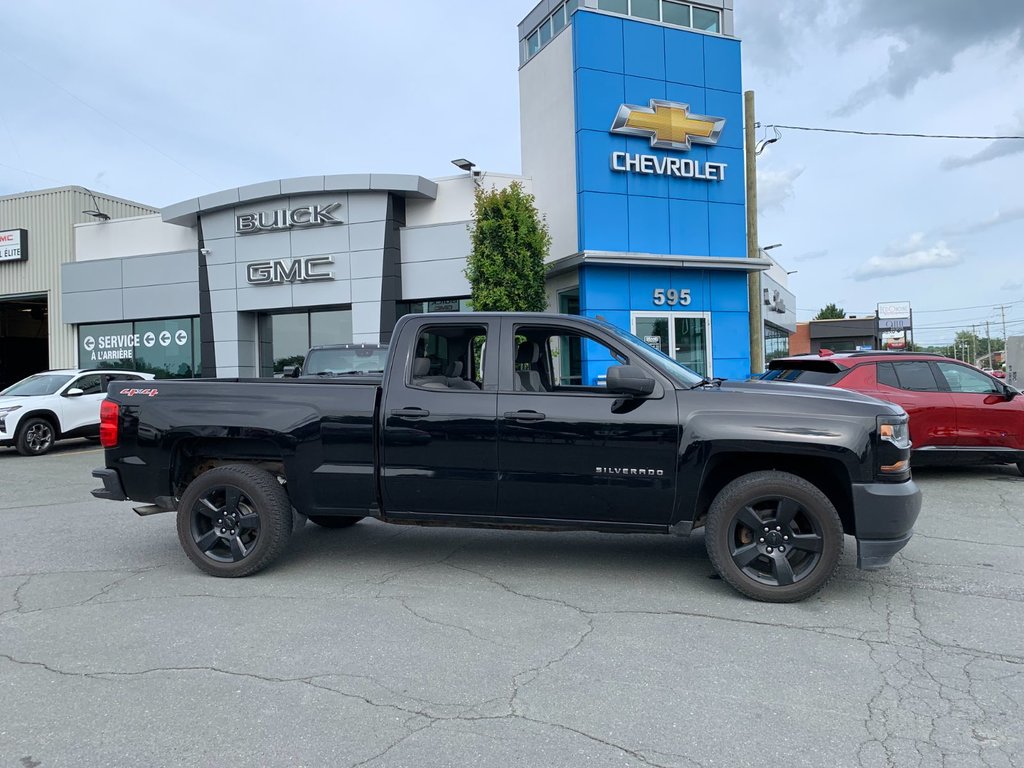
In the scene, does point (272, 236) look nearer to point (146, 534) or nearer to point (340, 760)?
point (146, 534)

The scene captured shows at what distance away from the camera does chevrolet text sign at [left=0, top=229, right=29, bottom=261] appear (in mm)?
→ 22375

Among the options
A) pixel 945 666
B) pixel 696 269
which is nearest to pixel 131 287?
pixel 696 269

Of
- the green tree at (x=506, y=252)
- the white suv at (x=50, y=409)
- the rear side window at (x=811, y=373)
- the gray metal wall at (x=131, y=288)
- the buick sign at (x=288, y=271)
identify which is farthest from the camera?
the gray metal wall at (x=131, y=288)

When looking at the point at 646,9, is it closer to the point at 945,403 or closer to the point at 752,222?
the point at 752,222

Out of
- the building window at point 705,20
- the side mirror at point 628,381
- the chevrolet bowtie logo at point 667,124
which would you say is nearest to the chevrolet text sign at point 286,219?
the chevrolet bowtie logo at point 667,124

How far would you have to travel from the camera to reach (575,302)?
17.3 meters

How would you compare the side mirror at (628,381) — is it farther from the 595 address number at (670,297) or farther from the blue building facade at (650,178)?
the 595 address number at (670,297)

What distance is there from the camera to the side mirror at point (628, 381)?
448 centimetres

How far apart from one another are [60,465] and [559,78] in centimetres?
1308

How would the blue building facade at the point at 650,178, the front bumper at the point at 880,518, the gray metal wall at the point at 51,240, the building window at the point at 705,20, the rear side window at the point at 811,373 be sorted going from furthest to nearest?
the gray metal wall at the point at 51,240 < the building window at the point at 705,20 < the blue building facade at the point at 650,178 < the rear side window at the point at 811,373 < the front bumper at the point at 880,518

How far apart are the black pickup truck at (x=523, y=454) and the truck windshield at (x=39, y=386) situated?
35.7 ft

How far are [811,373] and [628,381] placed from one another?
5428mm

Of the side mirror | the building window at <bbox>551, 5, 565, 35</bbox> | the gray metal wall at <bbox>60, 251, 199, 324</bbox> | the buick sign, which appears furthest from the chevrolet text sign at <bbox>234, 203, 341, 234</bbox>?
the side mirror

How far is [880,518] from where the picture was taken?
174 inches
